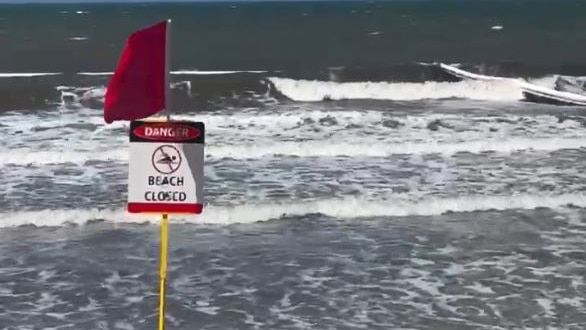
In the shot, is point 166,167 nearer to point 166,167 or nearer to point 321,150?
point 166,167

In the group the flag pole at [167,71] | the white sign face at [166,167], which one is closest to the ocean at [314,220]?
the white sign face at [166,167]

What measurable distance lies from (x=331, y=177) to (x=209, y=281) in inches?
199

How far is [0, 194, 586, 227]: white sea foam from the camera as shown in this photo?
10.2 m

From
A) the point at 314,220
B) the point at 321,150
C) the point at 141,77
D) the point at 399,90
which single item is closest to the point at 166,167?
the point at 141,77

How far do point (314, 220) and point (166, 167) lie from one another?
5895mm

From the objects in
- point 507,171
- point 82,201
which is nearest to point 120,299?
point 82,201

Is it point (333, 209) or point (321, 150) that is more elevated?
point (321, 150)

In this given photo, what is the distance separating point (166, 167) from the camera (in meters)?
4.46

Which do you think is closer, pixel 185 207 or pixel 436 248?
pixel 185 207

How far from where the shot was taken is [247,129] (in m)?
17.8

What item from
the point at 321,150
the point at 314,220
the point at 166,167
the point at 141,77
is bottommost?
the point at 314,220

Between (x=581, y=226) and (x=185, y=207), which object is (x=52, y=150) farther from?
(x=185, y=207)

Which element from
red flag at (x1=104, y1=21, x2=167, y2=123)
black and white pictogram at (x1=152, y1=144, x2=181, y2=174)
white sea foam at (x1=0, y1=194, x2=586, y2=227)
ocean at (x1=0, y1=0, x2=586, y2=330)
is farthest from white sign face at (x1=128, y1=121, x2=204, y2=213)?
white sea foam at (x1=0, y1=194, x2=586, y2=227)

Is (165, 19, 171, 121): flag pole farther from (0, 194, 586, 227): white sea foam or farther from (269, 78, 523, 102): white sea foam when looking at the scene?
(269, 78, 523, 102): white sea foam
